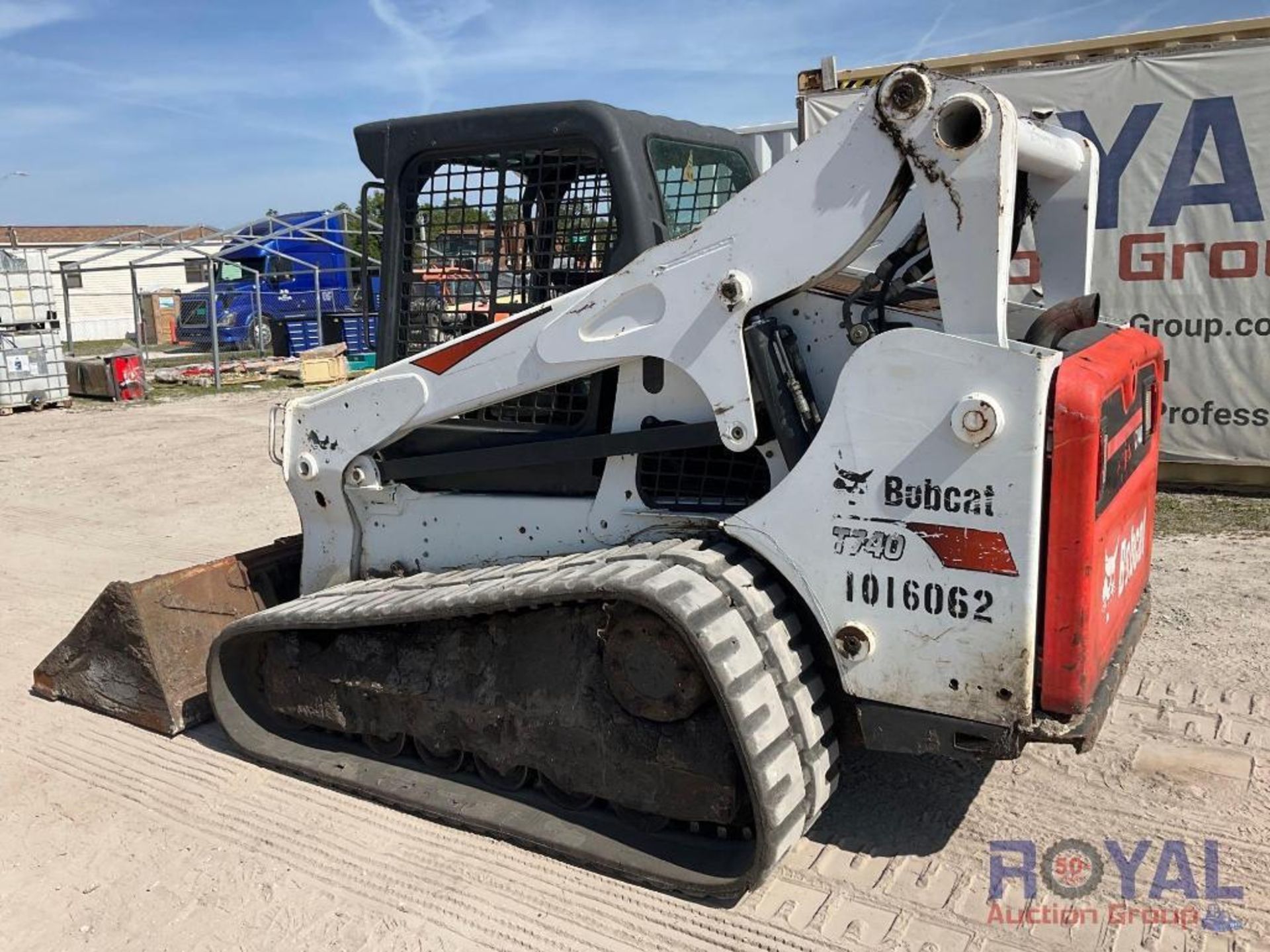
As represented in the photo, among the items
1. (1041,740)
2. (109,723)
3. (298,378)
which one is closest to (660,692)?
(1041,740)

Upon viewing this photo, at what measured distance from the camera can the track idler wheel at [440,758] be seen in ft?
12.8

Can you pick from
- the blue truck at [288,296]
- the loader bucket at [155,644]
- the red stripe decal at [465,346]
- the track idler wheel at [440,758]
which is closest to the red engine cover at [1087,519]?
the red stripe decal at [465,346]

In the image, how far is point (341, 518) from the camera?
14.2 ft

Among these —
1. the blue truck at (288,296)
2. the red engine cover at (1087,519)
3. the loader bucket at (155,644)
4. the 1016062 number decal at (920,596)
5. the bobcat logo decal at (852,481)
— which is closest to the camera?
the red engine cover at (1087,519)

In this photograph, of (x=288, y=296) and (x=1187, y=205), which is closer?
(x=1187, y=205)

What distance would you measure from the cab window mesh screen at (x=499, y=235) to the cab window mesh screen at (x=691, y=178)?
28 cm

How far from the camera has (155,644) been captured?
4.45m

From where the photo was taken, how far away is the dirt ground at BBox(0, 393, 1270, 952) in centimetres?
304

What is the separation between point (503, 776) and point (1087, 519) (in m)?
2.06

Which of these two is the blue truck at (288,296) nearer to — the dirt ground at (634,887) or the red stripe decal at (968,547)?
the dirt ground at (634,887)

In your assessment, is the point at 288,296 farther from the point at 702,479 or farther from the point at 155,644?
the point at 702,479

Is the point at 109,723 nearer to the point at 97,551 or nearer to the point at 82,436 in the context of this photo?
the point at 97,551

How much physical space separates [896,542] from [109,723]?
3.41 metres

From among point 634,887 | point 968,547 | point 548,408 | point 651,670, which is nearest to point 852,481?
point 968,547
